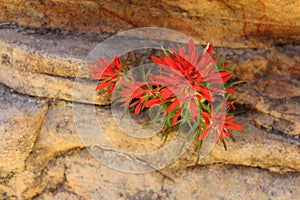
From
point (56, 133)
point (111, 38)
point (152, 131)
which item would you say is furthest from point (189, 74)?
point (56, 133)

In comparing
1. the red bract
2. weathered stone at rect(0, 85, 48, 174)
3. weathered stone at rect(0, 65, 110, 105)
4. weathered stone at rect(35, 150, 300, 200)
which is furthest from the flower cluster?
weathered stone at rect(0, 85, 48, 174)

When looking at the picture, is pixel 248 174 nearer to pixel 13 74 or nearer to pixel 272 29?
pixel 272 29

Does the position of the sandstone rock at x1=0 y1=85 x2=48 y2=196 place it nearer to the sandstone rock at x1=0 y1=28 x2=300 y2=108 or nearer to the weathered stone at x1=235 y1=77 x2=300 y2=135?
the sandstone rock at x1=0 y1=28 x2=300 y2=108

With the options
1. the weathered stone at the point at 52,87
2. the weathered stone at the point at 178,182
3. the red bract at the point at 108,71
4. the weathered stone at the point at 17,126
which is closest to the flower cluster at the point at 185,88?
the red bract at the point at 108,71

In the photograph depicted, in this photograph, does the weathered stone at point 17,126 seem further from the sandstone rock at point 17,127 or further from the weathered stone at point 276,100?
the weathered stone at point 276,100

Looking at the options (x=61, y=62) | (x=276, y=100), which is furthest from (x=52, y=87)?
(x=276, y=100)

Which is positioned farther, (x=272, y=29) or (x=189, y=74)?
(x=272, y=29)
